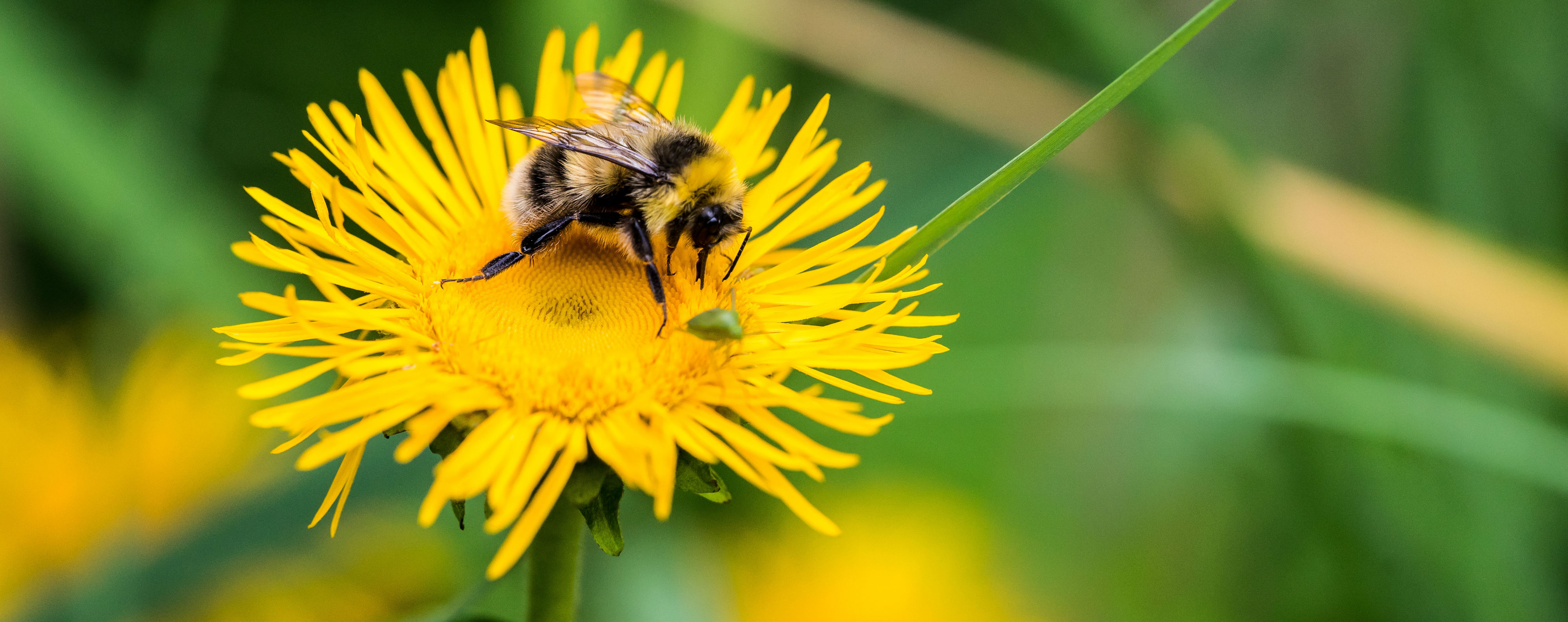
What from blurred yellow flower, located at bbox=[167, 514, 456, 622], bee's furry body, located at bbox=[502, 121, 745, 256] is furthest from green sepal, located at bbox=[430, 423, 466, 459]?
blurred yellow flower, located at bbox=[167, 514, 456, 622]

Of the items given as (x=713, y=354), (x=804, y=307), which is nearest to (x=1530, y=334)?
(x=804, y=307)

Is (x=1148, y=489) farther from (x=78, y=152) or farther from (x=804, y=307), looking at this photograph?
(x=78, y=152)

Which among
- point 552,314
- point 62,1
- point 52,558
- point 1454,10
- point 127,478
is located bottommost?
point 52,558

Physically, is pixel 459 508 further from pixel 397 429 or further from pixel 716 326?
pixel 716 326

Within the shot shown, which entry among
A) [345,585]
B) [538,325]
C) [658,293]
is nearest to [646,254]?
[658,293]

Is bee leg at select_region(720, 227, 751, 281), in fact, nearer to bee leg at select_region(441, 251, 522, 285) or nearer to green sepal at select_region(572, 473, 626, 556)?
bee leg at select_region(441, 251, 522, 285)
